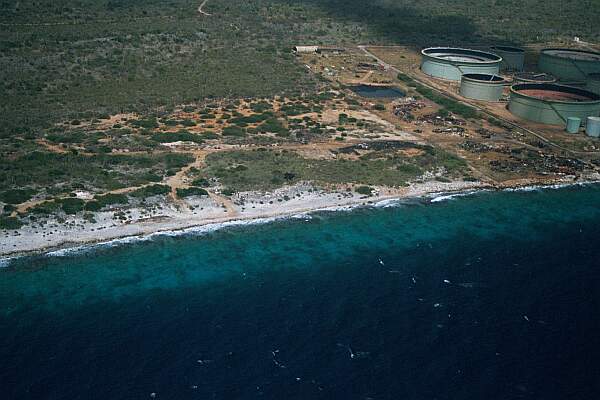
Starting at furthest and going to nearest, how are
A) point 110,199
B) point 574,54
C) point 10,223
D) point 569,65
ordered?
point 574,54, point 569,65, point 110,199, point 10,223

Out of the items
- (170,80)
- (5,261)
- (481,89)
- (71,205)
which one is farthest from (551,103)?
(5,261)

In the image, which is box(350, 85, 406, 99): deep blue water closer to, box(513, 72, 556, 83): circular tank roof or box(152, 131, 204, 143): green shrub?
box(513, 72, 556, 83): circular tank roof

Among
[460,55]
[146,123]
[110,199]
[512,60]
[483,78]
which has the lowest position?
[110,199]

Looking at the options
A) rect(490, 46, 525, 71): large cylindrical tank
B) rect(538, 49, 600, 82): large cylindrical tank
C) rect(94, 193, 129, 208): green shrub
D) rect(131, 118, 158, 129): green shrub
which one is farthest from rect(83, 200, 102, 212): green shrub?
rect(538, 49, 600, 82): large cylindrical tank

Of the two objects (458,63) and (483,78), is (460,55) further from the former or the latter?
(483,78)

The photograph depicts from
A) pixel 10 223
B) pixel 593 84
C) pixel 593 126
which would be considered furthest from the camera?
pixel 593 84
